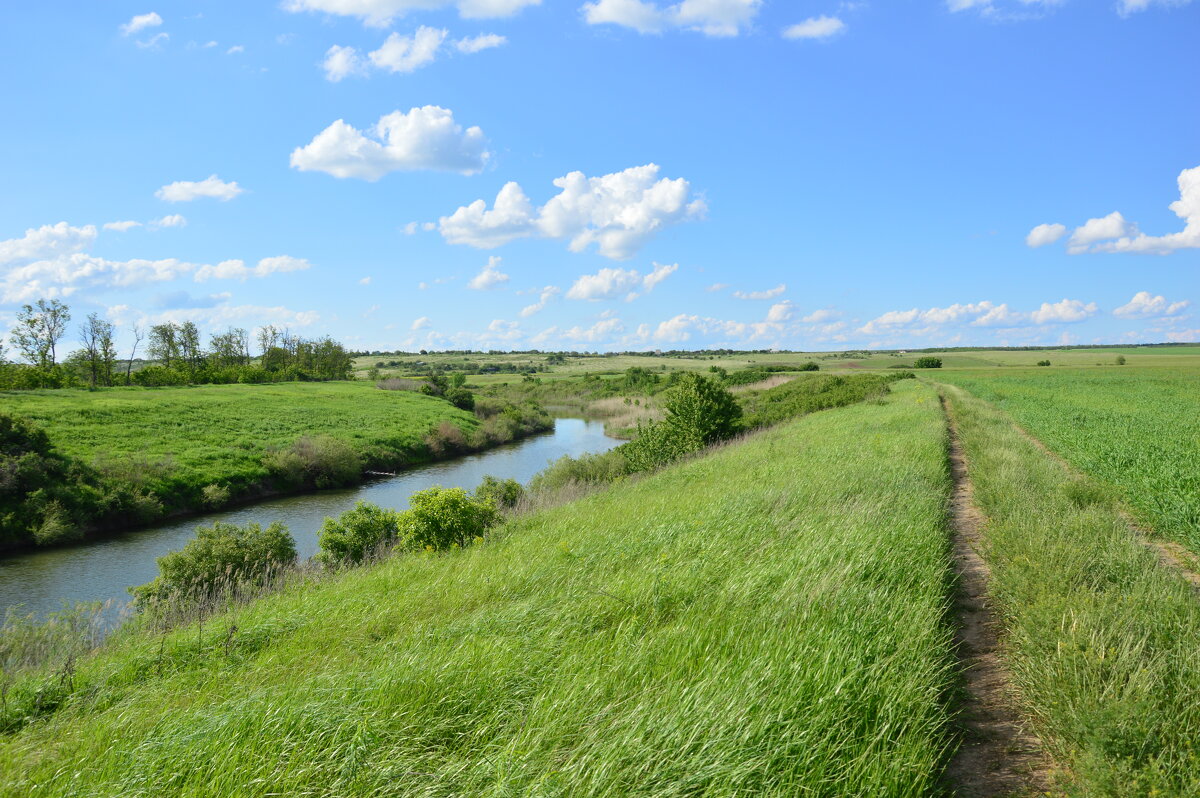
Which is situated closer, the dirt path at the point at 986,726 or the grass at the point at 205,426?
the dirt path at the point at 986,726

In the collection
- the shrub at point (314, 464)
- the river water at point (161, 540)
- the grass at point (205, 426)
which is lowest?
the river water at point (161, 540)

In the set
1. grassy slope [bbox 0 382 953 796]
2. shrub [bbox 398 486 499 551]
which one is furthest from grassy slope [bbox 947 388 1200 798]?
shrub [bbox 398 486 499 551]

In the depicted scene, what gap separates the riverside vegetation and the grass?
26.8 m

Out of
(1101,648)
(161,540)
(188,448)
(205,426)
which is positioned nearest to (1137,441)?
(1101,648)

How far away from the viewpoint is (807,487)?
32.2ft

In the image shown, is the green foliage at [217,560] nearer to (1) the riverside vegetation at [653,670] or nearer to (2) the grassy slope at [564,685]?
(1) the riverside vegetation at [653,670]

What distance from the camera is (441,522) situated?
37.4 ft

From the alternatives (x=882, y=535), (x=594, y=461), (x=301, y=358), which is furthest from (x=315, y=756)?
(x=301, y=358)

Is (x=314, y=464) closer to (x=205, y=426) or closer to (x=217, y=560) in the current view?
(x=205, y=426)

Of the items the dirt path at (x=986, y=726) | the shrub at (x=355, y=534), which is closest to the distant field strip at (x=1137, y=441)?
the dirt path at (x=986, y=726)

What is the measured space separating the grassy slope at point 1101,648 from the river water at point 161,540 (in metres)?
11.5

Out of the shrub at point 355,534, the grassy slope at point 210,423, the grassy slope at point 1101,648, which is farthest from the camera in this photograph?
the grassy slope at point 210,423

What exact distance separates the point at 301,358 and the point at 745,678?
10692 centimetres

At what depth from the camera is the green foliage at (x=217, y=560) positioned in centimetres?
1272
